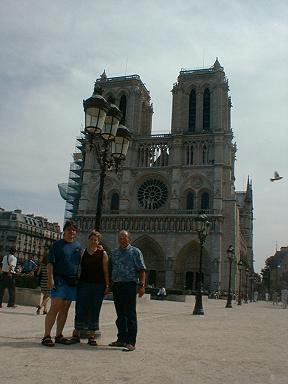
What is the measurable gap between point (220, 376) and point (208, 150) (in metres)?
43.9

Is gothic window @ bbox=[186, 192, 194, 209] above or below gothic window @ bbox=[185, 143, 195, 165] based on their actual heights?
below

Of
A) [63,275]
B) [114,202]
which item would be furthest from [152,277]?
[63,275]

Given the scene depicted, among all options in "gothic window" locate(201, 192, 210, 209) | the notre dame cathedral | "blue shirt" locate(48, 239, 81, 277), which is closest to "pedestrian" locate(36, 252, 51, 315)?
"blue shirt" locate(48, 239, 81, 277)

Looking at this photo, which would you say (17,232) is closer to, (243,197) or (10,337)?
(243,197)

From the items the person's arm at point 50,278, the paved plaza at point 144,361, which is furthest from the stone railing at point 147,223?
the person's arm at point 50,278

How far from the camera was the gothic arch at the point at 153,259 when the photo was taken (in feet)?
150

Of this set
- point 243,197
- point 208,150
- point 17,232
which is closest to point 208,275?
point 208,150

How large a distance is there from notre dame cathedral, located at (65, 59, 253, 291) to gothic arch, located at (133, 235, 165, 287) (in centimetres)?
11

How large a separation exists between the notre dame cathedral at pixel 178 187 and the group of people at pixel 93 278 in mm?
37204

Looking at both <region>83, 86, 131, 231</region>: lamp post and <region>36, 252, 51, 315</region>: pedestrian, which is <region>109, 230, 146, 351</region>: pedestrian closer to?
<region>83, 86, 131, 231</region>: lamp post

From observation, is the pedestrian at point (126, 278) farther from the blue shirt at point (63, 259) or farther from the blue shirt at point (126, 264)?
the blue shirt at point (63, 259)

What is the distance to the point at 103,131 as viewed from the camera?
9555 millimetres

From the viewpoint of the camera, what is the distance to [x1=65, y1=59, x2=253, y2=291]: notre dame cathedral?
44875 millimetres

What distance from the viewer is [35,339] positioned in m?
6.26
